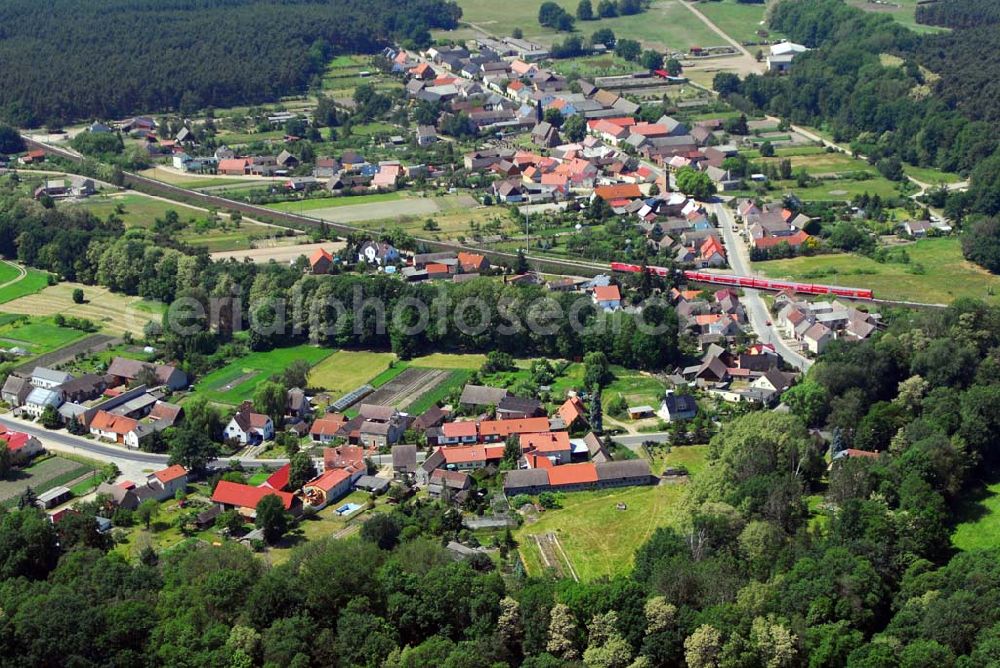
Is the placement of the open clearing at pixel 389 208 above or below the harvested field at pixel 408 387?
above

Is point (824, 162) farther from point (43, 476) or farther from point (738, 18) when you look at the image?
point (43, 476)

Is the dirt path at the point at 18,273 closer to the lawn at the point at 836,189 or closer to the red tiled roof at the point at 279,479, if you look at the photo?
the red tiled roof at the point at 279,479

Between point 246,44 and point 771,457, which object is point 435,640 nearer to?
point 771,457

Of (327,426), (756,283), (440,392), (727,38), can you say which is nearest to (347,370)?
(440,392)

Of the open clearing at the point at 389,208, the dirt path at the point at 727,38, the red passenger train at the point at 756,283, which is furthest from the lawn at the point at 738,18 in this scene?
the red passenger train at the point at 756,283

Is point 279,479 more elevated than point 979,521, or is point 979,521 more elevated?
point 979,521

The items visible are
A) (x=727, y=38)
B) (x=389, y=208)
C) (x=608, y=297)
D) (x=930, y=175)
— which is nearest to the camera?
(x=608, y=297)

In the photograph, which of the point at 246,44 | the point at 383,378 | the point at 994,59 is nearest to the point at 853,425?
the point at 383,378
